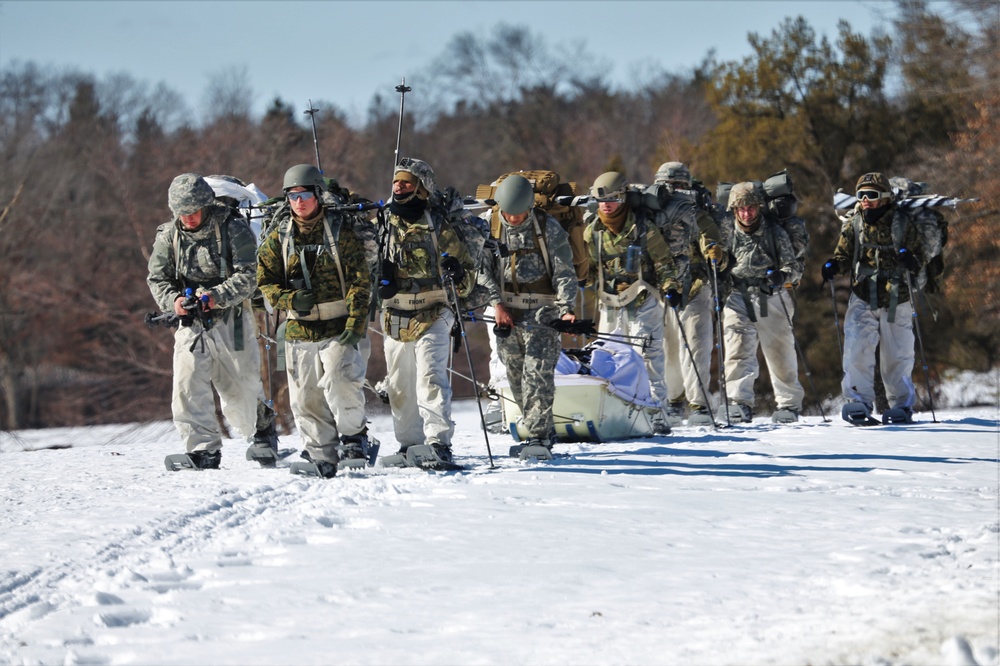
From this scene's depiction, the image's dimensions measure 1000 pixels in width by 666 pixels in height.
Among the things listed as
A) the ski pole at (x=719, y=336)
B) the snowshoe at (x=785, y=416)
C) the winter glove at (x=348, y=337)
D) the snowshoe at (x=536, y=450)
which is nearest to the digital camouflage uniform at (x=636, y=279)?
the ski pole at (x=719, y=336)

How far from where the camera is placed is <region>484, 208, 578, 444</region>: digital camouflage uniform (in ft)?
33.8

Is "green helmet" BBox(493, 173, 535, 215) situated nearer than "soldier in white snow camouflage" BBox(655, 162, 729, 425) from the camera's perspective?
Yes

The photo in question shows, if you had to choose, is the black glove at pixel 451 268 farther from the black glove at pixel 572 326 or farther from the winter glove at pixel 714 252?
the winter glove at pixel 714 252

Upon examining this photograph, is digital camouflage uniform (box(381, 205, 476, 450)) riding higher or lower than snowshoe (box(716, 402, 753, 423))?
higher

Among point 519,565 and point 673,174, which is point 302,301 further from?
point 673,174

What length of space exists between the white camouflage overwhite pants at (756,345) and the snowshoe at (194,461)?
566cm

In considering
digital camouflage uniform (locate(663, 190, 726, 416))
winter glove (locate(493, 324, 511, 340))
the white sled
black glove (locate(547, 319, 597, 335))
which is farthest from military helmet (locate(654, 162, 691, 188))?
winter glove (locate(493, 324, 511, 340))

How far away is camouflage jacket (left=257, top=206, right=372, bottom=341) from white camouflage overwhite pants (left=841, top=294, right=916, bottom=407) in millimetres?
5600

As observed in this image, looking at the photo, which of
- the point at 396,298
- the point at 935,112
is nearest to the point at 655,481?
the point at 396,298

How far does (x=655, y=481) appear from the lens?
29.8 feet

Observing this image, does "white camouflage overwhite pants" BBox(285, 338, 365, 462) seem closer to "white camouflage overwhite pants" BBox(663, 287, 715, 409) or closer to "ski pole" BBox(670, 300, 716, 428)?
"ski pole" BBox(670, 300, 716, 428)

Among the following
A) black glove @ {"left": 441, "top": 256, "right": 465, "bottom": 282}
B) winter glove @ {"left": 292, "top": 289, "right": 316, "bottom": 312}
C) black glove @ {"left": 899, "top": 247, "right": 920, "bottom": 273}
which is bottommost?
winter glove @ {"left": 292, "top": 289, "right": 316, "bottom": 312}


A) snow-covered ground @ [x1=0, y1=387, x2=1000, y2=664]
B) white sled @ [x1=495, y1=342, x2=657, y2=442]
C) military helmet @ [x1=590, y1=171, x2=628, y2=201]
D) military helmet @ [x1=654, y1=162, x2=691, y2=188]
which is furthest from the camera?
military helmet @ [x1=654, y1=162, x2=691, y2=188]

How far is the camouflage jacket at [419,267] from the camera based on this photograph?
9.83 meters
